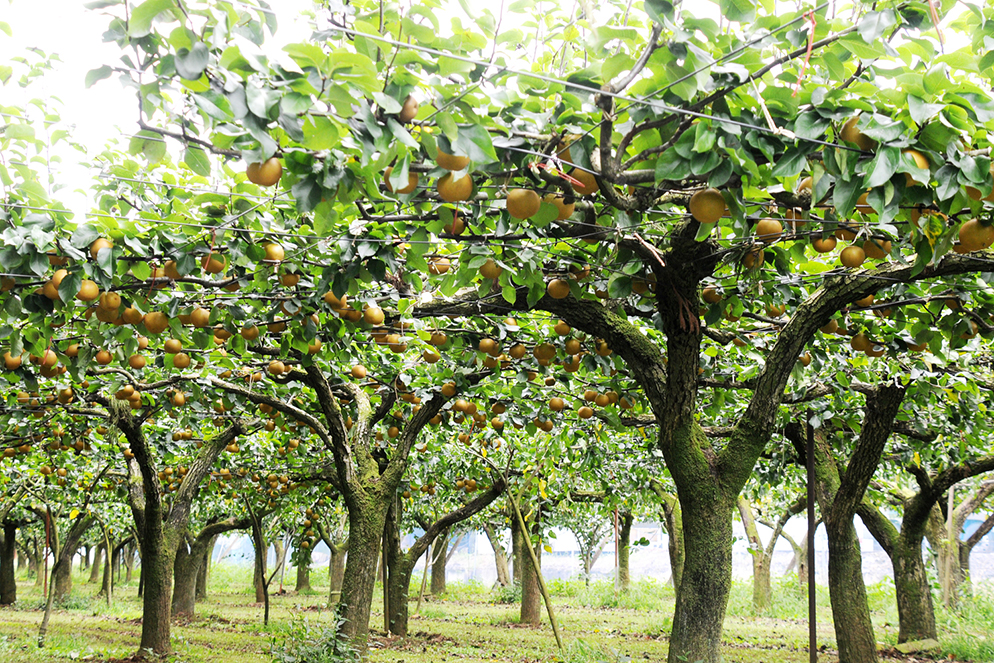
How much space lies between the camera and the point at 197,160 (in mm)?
2375

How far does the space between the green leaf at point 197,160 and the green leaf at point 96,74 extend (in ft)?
1.34

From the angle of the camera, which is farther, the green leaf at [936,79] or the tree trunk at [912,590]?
the tree trunk at [912,590]

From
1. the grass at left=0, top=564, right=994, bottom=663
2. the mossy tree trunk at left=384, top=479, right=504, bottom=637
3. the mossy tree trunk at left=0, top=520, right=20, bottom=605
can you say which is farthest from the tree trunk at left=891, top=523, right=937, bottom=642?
the mossy tree trunk at left=0, top=520, right=20, bottom=605

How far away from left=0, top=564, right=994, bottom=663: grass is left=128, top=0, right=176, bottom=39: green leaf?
5921mm

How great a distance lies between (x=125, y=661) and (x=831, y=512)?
829 cm

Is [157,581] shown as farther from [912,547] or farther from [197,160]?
[912,547]

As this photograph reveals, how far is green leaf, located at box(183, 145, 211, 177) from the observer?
2352mm

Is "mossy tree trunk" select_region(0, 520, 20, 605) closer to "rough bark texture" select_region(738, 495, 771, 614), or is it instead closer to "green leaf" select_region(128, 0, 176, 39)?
"rough bark texture" select_region(738, 495, 771, 614)

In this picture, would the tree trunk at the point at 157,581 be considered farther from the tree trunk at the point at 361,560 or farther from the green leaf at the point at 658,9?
the green leaf at the point at 658,9

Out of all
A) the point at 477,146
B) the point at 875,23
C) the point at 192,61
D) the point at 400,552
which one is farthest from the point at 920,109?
the point at 400,552

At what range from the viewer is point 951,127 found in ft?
7.15

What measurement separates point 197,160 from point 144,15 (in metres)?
0.65

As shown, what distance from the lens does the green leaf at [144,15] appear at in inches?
69.2

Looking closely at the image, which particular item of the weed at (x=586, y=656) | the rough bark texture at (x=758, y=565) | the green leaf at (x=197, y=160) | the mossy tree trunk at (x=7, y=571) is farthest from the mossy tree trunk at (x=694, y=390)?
the mossy tree trunk at (x=7, y=571)
